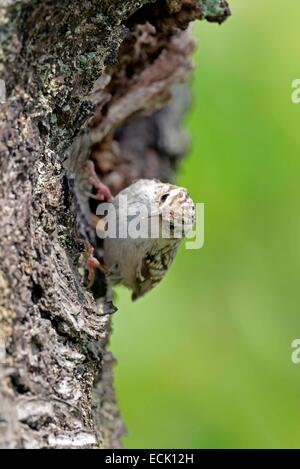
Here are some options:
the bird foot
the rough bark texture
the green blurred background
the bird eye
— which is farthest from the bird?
the green blurred background

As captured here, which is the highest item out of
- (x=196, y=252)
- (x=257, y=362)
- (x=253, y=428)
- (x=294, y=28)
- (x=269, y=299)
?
(x=294, y=28)

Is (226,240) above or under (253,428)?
above

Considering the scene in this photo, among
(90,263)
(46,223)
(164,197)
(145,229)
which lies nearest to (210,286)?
(145,229)

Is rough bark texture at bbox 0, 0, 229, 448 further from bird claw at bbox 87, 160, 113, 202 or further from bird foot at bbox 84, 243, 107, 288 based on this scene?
bird claw at bbox 87, 160, 113, 202

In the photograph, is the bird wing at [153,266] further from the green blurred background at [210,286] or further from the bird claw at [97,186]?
the green blurred background at [210,286]

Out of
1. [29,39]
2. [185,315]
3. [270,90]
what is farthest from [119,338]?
[29,39]

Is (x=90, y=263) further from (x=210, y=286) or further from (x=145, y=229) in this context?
(x=210, y=286)

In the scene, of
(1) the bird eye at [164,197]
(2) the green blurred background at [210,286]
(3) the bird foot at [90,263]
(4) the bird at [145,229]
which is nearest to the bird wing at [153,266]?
(4) the bird at [145,229]

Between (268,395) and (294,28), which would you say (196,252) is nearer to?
(268,395)
